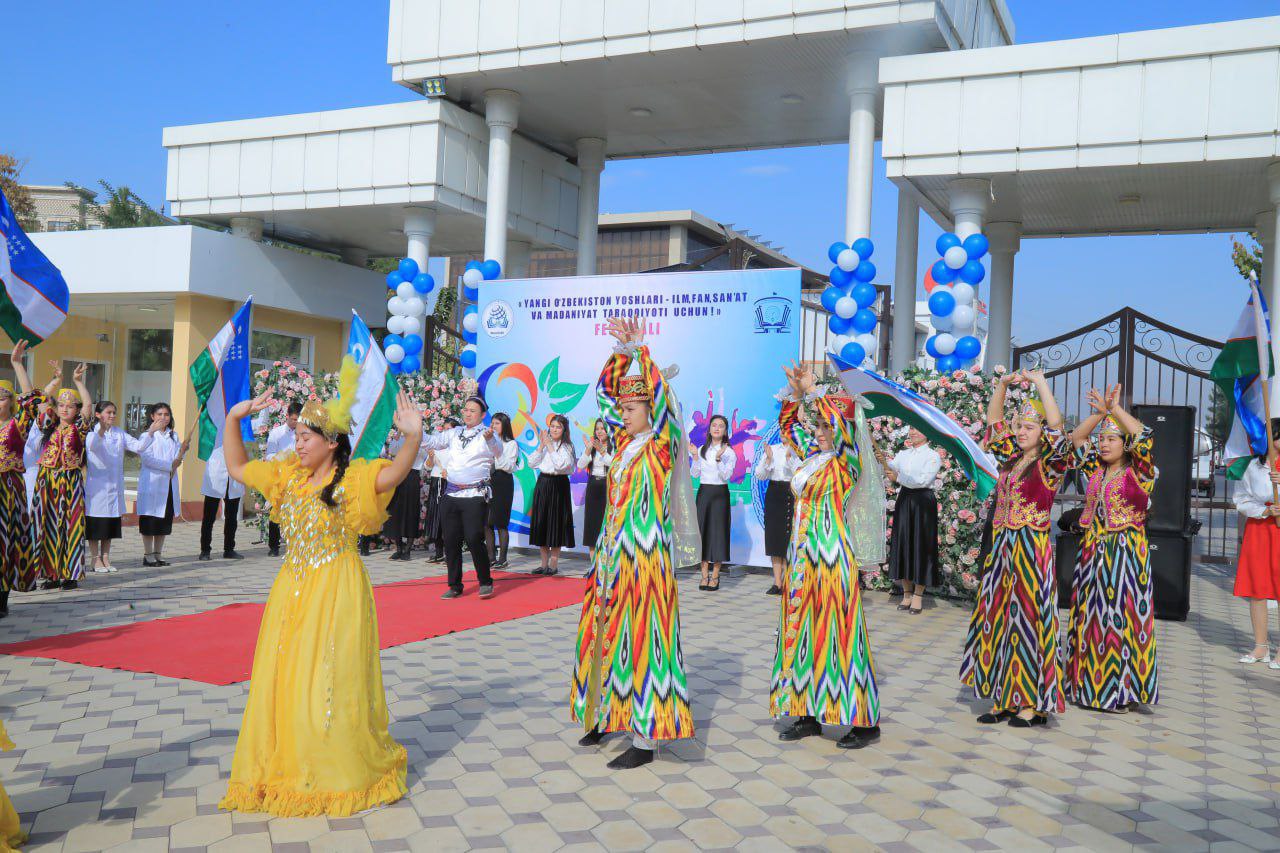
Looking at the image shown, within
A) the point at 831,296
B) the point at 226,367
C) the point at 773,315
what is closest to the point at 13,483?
the point at 226,367

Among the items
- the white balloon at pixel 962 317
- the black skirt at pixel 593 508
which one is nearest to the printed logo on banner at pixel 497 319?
the black skirt at pixel 593 508

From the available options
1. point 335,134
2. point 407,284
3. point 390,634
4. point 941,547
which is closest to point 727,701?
point 390,634

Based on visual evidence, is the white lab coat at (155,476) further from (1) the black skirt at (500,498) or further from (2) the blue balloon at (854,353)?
(2) the blue balloon at (854,353)

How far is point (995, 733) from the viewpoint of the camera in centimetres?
523

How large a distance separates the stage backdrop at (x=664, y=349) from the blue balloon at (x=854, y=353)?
0.66m

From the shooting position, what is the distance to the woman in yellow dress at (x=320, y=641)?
12.1ft

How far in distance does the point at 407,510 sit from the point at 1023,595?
7.46 meters

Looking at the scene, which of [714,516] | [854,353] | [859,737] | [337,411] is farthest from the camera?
[714,516]

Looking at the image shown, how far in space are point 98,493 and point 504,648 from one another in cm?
505

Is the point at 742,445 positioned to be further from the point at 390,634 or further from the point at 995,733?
the point at 995,733

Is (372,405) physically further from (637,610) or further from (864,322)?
(864,322)

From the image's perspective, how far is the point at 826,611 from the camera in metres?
4.77

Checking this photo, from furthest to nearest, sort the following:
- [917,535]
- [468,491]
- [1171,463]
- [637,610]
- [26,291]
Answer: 1. [1171,463]
2. [917,535]
3. [468,491]
4. [26,291]
5. [637,610]

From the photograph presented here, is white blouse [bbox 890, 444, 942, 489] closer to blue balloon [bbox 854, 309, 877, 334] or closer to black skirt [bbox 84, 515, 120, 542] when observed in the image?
blue balloon [bbox 854, 309, 877, 334]
